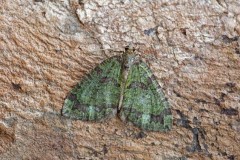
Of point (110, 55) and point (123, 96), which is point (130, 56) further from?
point (123, 96)

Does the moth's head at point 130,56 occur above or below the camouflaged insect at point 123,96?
above

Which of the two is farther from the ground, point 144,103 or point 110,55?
point 110,55

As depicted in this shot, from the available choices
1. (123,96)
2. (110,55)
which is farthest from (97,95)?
(110,55)

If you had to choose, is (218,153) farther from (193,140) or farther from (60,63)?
(60,63)

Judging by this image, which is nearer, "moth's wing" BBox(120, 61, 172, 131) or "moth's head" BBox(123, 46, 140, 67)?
"moth's wing" BBox(120, 61, 172, 131)

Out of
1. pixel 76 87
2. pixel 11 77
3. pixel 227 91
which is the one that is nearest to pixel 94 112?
pixel 76 87
